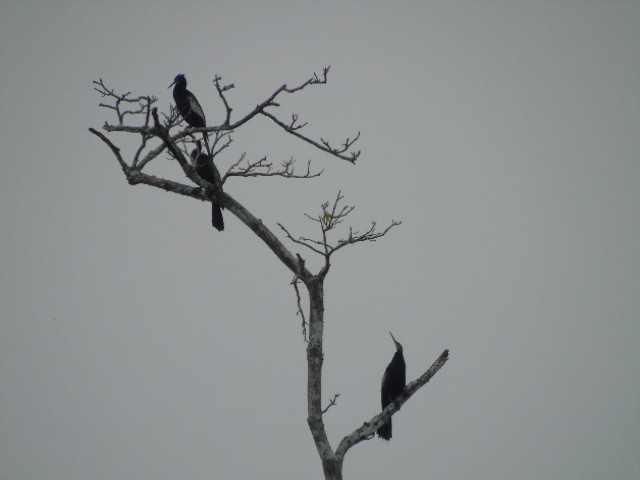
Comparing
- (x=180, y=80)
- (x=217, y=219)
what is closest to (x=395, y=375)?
(x=217, y=219)

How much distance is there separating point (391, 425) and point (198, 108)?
5.49 m

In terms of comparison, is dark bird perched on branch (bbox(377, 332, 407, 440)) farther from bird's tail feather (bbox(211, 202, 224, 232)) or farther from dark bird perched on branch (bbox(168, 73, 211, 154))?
dark bird perched on branch (bbox(168, 73, 211, 154))

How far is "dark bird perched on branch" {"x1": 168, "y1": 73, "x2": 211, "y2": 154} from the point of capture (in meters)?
7.04

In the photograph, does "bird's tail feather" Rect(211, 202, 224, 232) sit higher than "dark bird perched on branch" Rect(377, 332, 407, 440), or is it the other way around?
"bird's tail feather" Rect(211, 202, 224, 232)

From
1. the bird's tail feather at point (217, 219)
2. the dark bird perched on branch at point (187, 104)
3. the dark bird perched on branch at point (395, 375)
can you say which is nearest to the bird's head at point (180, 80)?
the dark bird perched on branch at point (187, 104)

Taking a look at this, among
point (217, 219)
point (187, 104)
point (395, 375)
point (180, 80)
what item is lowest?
point (395, 375)

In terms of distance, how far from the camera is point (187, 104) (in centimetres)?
740

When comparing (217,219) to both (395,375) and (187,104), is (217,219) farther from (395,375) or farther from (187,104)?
(395,375)

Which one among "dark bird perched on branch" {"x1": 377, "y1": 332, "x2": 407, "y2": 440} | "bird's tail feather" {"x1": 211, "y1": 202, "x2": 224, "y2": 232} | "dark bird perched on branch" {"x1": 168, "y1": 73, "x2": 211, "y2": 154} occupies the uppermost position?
"dark bird perched on branch" {"x1": 168, "y1": 73, "x2": 211, "y2": 154}

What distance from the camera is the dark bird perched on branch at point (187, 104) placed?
704 cm

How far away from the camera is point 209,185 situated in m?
4.85

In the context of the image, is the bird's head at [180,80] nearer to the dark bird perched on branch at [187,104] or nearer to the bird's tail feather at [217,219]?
the dark bird perched on branch at [187,104]

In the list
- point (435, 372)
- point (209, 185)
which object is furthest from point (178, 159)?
point (435, 372)

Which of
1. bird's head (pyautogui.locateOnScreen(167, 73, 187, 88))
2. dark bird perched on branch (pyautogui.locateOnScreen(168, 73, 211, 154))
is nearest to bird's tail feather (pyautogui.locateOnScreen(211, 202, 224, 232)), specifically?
dark bird perched on branch (pyautogui.locateOnScreen(168, 73, 211, 154))
